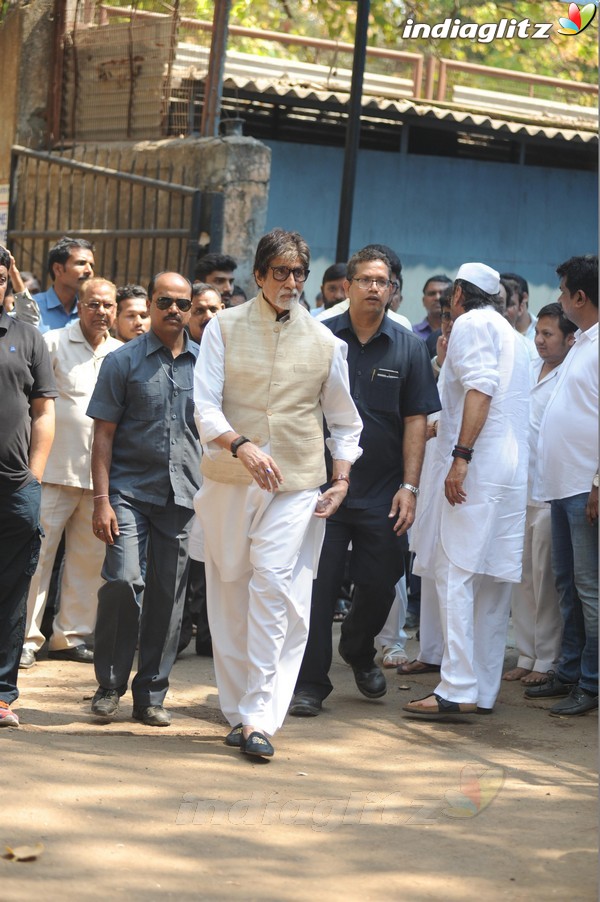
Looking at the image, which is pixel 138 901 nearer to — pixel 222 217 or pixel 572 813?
pixel 572 813

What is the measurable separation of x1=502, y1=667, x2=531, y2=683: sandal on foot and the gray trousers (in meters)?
2.24

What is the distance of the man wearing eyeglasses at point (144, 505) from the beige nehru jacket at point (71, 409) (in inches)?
49.2

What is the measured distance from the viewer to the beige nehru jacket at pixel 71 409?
24.2ft

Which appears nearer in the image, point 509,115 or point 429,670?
point 429,670

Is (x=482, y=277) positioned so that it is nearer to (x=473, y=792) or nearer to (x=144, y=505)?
(x=144, y=505)

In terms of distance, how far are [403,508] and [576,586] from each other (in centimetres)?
101

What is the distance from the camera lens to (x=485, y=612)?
21.6 feet

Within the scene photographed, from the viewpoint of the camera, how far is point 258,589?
5.48m

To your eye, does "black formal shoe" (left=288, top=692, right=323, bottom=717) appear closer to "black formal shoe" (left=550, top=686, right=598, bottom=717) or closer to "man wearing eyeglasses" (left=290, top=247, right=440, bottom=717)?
"man wearing eyeglasses" (left=290, top=247, right=440, bottom=717)

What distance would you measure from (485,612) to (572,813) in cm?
184

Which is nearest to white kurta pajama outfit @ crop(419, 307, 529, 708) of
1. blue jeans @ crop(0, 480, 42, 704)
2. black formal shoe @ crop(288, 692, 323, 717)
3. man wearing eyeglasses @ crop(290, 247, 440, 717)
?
man wearing eyeglasses @ crop(290, 247, 440, 717)

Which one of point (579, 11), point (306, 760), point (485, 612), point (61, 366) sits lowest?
point (306, 760)

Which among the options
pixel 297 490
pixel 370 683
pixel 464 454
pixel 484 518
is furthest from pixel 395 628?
pixel 297 490

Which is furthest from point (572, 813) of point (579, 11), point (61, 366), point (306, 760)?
point (579, 11)
